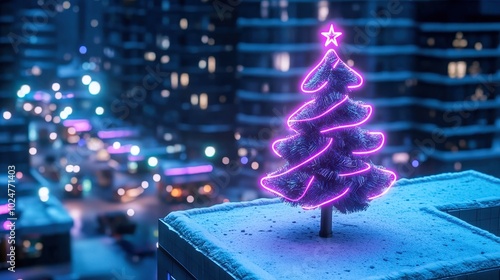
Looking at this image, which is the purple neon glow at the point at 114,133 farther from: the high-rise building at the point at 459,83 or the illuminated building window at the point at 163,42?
the high-rise building at the point at 459,83

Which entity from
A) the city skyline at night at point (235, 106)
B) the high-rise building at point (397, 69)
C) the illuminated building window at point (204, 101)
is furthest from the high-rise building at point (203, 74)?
the high-rise building at point (397, 69)

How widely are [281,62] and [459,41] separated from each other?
1456 centimetres

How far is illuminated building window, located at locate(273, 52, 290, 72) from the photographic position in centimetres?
6285

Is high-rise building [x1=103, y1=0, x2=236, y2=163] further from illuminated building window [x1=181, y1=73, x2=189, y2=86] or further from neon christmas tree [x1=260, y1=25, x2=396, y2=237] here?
neon christmas tree [x1=260, y1=25, x2=396, y2=237]

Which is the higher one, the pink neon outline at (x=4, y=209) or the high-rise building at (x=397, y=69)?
the high-rise building at (x=397, y=69)

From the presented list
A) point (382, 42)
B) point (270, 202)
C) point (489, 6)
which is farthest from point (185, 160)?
point (270, 202)

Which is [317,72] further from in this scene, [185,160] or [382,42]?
[185,160]

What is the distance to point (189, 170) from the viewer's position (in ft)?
209

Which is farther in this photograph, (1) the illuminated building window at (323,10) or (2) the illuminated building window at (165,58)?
(2) the illuminated building window at (165,58)

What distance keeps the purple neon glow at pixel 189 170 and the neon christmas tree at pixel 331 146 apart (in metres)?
45.1

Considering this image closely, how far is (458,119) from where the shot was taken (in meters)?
62.8

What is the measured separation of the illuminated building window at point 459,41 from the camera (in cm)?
6134

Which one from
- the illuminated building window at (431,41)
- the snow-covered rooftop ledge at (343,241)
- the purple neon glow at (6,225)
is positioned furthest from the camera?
the illuminated building window at (431,41)

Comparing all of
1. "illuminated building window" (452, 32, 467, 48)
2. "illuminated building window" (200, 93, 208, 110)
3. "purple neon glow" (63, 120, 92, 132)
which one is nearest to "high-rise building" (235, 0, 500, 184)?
"illuminated building window" (452, 32, 467, 48)
